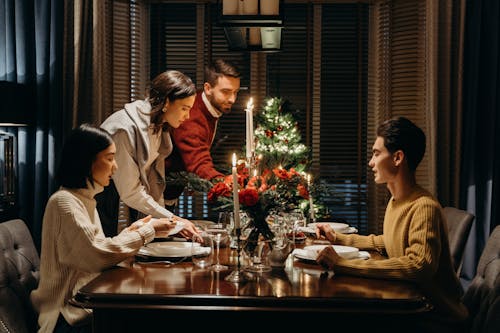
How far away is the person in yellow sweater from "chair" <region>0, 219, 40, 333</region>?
101cm

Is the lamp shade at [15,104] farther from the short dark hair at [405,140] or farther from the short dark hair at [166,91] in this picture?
the short dark hair at [405,140]

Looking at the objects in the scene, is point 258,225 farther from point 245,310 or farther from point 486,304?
point 486,304

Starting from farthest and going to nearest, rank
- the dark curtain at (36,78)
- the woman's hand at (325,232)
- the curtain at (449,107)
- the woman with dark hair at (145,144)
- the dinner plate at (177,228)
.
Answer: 1. the curtain at (449,107)
2. the dark curtain at (36,78)
3. the woman with dark hair at (145,144)
4. the woman's hand at (325,232)
5. the dinner plate at (177,228)

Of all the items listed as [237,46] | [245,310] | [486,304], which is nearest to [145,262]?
[245,310]

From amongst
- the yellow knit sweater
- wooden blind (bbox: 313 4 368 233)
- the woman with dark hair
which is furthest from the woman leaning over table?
wooden blind (bbox: 313 4 368 233)

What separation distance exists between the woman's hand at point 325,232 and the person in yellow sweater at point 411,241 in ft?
0.68

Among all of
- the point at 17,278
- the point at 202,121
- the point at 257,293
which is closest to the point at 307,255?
the point at 257,293

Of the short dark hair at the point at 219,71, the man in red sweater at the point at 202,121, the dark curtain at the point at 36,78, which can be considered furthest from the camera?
the dark curtain at the point at 36,78

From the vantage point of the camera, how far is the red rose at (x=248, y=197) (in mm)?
1673

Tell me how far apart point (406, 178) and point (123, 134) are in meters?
1.36

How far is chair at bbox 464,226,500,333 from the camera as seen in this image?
178cm

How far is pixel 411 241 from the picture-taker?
A: 1765 millimetres

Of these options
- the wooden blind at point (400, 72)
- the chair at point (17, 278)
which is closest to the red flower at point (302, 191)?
the chair at point (17, 278)

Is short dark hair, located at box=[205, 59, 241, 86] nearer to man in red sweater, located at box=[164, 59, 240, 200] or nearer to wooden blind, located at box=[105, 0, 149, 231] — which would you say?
man in red sweater, located at box=[164, 59, 240, 200]
